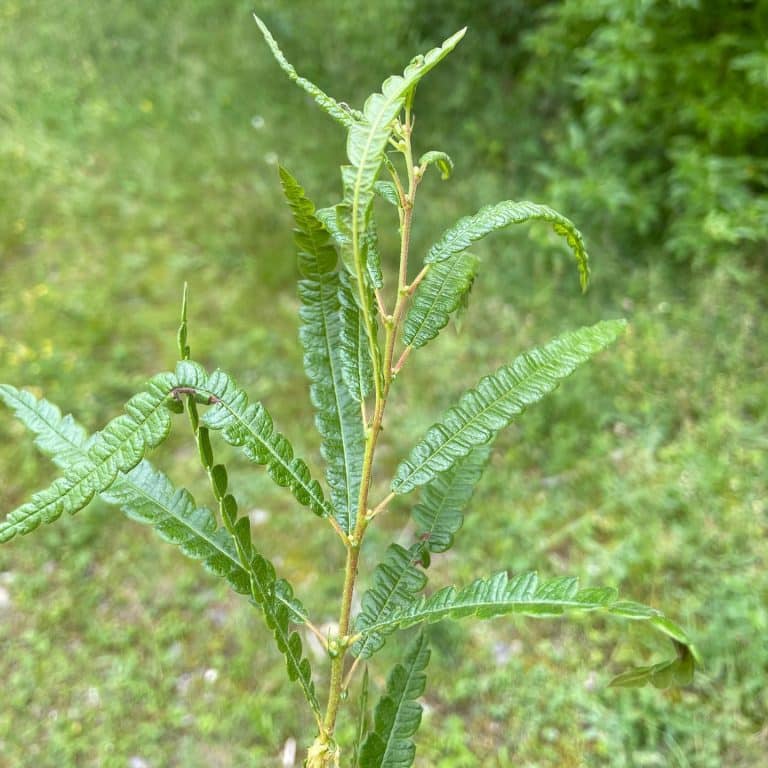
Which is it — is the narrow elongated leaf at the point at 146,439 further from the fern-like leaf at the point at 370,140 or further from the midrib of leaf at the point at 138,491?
the fern-like leaf at the point at 370,140

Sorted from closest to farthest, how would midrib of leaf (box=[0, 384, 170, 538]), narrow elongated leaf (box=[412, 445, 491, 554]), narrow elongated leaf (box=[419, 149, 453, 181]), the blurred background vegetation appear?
midrib of leaf (box=[0, 384, 170, 538]) < narrow elongated leaf (box=[419, 149, 453, 181]) < narrow elongated leaf (box=[412, 445, 491, 554]) < the blurred background vegetation

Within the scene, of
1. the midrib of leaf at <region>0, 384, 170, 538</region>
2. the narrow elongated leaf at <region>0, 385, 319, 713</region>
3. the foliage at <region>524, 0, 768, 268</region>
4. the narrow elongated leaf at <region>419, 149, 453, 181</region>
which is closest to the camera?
the midrib of leaf at <region>0, 384, 170, 538</region>

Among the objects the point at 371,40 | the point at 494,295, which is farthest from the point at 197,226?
the point at 494,295

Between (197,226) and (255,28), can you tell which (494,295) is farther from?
(255,28)

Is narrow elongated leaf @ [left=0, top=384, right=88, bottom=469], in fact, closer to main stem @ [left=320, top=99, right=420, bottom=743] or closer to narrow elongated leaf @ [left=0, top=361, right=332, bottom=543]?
narrow elongated leaf @ [left=0, top=361, right=332, bottom=543]

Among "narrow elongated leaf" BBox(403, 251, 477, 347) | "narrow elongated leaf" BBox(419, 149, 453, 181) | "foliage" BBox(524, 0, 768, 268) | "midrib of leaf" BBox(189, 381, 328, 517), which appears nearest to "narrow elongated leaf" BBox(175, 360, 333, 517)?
"midrib of leaf" BBox(189, 381, 328, 517)

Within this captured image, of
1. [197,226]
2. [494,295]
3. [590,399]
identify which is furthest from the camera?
[197,226]

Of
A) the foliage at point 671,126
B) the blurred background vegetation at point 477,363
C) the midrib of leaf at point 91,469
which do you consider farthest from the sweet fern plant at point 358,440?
the foliage at point 671,126
